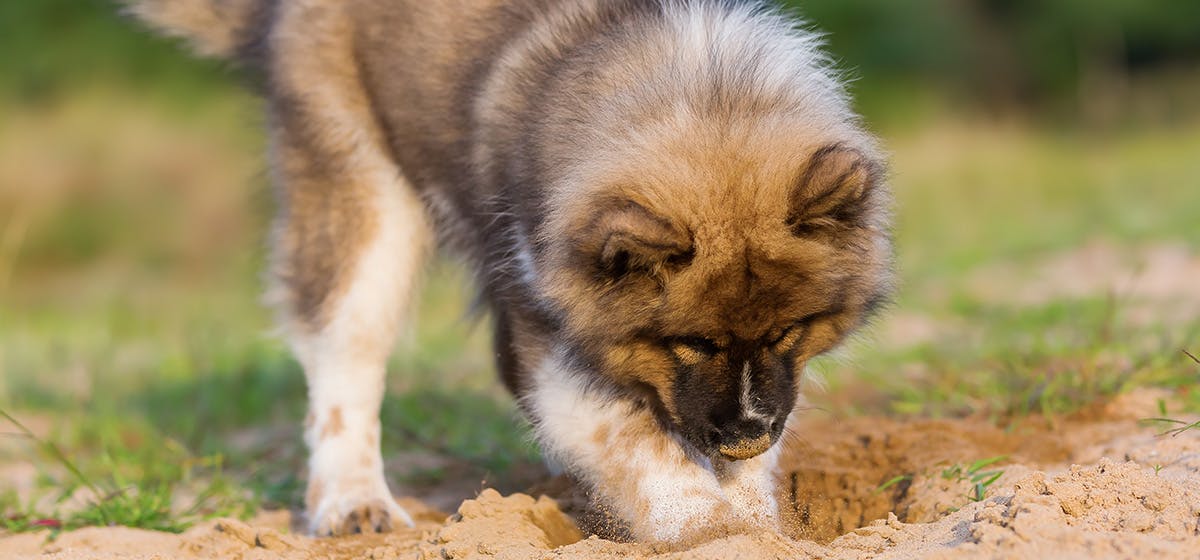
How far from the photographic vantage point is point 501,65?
3938 mm

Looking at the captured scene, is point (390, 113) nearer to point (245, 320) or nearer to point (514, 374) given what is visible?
point (514, 374)

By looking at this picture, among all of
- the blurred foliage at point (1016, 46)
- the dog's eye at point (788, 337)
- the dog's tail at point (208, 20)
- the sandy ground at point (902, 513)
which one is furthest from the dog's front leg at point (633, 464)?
the blurred foliage at point (1016, 46)

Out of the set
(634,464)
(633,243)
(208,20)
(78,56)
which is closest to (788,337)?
(633,243)

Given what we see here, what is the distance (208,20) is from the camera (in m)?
4.97

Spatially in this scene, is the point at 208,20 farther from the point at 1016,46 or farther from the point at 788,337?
the point at 1016,46

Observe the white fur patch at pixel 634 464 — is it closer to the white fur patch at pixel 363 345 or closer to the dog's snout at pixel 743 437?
the dog's snout at pixel 743 437

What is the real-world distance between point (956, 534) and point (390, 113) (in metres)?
2.48

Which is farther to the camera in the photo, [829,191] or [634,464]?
Result: [634,464]

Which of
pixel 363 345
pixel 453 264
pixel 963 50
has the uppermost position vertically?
pixel 453 264

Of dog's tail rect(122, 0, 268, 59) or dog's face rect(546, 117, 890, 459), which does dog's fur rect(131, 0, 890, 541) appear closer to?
dog's face rect(546, 117, 890, 459)

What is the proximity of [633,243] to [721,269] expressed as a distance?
0.79ft

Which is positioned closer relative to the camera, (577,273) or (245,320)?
(577,273)

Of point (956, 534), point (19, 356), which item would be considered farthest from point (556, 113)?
point (19, 356)

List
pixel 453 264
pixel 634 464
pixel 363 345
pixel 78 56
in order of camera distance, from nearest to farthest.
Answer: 1. pixel 634 464
2. pixel 363 345
3. pixel 453 264
4. pixel 78 56
